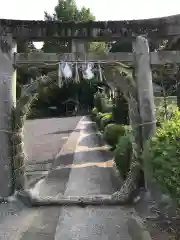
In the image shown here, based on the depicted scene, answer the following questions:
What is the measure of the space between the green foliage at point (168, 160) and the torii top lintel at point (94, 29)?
298cm

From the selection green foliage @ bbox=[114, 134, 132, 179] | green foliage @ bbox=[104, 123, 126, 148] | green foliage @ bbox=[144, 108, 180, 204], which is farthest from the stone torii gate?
green foliage @ bbox=[104, 123, 126, 148]

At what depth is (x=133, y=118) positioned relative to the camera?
6.35 metres

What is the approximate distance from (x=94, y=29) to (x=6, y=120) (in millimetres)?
2620

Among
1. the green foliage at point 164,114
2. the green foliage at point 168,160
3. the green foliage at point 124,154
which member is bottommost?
the green foliage at point 124,154

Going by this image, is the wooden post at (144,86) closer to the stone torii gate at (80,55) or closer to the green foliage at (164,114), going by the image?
the stone torii gate at (80,55)

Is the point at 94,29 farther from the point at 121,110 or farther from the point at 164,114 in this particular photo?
the point at 121,110

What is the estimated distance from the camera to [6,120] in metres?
6.30

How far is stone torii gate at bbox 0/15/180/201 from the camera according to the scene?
6.22 metres

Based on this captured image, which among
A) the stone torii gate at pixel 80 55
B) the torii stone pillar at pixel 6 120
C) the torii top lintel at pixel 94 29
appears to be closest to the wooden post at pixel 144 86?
the stone torii gate at pixel 80 55

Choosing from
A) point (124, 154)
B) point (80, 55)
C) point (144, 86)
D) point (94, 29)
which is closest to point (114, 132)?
point (124, 154)

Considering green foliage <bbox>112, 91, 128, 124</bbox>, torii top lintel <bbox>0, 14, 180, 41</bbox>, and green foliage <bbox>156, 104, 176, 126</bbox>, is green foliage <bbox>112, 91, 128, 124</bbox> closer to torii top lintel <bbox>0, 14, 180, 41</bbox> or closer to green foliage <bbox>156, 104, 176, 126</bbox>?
green foliage <bbox>156, 104, 176, 126</bbox>

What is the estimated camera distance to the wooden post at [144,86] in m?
6.16

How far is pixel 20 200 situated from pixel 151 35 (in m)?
4.37

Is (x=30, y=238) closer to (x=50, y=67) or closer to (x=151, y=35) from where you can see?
(x=50, y=67)
